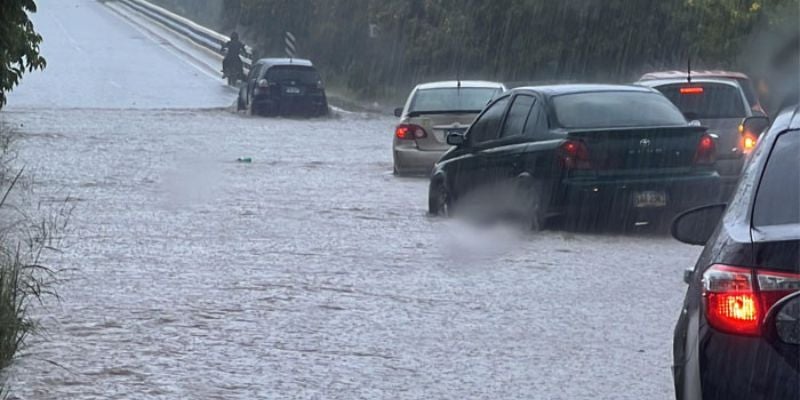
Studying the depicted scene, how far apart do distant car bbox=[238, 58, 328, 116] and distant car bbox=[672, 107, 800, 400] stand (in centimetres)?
3123

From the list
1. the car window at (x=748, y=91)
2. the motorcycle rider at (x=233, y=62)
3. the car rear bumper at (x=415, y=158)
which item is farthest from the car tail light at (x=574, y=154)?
the motorcycle rider at (x=233, y=62)

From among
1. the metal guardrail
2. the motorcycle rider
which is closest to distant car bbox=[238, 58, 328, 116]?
the motorcycle rider

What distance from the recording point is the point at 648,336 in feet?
32.0

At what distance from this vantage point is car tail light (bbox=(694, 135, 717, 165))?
567 inches

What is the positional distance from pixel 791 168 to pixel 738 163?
38.4 ft

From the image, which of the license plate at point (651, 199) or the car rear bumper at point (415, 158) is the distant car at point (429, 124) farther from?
the license plate at point (651, 199)

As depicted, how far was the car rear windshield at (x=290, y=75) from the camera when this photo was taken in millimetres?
37188

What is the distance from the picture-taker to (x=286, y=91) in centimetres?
3706

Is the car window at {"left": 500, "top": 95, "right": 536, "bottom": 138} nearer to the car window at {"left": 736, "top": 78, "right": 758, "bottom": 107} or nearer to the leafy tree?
the leafy tree

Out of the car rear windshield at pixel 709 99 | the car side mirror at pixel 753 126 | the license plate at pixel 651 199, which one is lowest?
the license plate at pixel 651 199

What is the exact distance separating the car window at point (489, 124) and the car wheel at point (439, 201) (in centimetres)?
72

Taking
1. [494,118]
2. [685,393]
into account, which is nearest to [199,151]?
[494,118]

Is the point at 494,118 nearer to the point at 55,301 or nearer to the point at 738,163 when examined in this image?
the point at 738,163

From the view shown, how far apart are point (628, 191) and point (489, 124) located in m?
2.14
